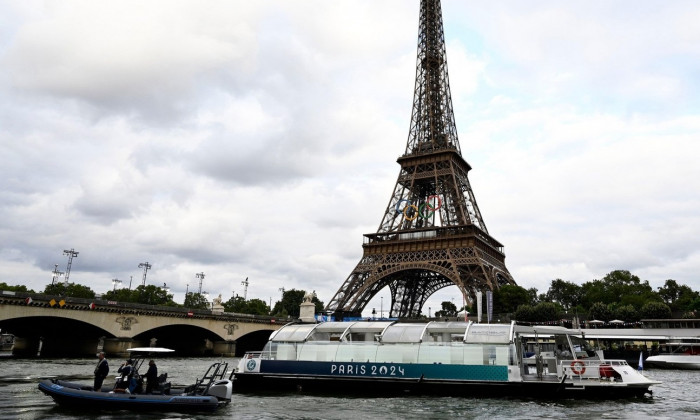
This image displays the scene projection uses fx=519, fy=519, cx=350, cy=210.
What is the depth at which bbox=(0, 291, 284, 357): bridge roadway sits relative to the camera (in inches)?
2329

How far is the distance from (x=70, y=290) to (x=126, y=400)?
446ft

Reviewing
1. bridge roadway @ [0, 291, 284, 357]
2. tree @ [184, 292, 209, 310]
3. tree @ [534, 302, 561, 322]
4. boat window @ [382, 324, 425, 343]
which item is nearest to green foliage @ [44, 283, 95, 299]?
tree @ [184, 292, 209, 310]

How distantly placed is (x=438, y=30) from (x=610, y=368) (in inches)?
3808

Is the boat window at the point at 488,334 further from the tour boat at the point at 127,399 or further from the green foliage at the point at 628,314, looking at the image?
the green foliage at the point at 628,314

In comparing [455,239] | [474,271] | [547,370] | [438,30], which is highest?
[438,30]

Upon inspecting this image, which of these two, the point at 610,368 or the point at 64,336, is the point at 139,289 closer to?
the point at 64,336

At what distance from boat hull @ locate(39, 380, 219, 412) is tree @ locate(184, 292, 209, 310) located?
499 feet

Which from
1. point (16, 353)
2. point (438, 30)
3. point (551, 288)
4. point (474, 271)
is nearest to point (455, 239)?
point (474, 271)

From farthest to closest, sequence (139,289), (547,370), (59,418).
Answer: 1. (139,289)
2. (547,370)
3. (59,418)

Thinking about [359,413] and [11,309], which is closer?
[359,413]

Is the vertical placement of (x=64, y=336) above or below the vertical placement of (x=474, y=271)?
below

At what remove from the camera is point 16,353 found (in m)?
78.4

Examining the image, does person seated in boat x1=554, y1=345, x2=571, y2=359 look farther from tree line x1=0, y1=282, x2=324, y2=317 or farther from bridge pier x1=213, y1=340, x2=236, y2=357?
tree line x1=0, y1=282, x2=324, y2=317

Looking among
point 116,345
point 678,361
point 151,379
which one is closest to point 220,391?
point 151,379
